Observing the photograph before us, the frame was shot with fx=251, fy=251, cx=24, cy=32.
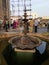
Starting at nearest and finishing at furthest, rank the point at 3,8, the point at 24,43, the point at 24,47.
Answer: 1. the point at 24,47
2. the point at 24,43
3. the point at 3,8

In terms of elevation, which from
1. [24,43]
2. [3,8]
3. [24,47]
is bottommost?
[24,47]

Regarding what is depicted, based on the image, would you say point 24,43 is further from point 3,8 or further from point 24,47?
point 3,8

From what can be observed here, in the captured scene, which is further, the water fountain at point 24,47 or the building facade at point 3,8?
the building facade at point 3,8

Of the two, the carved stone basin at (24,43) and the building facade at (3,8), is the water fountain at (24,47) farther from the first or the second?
the building facade at (3,8)

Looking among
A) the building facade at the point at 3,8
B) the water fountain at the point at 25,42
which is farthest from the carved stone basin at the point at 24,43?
the building facade at the point at 3,8

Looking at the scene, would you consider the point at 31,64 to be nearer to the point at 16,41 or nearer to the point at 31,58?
the point at 31,58

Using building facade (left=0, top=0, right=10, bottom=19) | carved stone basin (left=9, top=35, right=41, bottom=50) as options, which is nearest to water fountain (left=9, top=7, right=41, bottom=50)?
carved stone basin (left=9, top=35, right=41, bottom=50)

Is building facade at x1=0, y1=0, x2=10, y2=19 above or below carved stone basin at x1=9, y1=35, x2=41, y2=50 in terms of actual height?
above

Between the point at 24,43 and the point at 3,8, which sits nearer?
the point at 24,43

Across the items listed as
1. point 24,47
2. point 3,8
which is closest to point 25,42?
point 24,47

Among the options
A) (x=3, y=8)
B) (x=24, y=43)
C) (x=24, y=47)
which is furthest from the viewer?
(x=3, y=8)

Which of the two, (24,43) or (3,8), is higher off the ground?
(3,8)

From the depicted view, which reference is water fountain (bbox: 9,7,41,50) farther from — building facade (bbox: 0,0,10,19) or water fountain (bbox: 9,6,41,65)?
building facade (bbox: 0,0,10,19)

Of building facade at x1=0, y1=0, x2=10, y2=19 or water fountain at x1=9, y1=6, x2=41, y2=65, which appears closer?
water fountain at x1=9, y1=6, x2=41, y2=65
